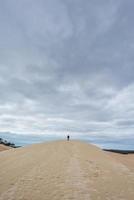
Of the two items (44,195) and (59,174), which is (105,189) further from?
(59,174)

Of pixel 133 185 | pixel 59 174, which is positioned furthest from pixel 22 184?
pixel 133 185

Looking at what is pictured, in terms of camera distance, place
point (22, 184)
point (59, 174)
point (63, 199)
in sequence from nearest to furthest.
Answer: point (63, 199) → point (22, 184) → point (59, 174)

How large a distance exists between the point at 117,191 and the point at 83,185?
5.80 ft

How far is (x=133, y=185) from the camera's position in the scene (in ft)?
44.7

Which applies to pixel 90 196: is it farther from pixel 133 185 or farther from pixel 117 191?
pixel 133 185

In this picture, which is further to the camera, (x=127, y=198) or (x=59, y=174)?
(x=59, y=174)

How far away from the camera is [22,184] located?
12.9 meters

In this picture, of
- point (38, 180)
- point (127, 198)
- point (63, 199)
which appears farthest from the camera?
point (38, 180)

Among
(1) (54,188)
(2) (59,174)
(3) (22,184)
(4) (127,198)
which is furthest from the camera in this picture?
(2) (59,174)

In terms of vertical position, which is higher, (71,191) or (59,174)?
(59,174)

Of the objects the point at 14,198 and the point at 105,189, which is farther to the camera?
the point at 105,189

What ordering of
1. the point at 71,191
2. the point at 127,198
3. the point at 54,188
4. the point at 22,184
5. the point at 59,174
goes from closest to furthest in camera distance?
the point at 127,198 < the point at 71,191 < the point at 54,188 < the point at 22,184 < the point at 59,174

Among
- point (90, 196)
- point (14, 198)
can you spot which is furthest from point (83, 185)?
point (14, 198)

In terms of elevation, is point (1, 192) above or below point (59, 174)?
below
